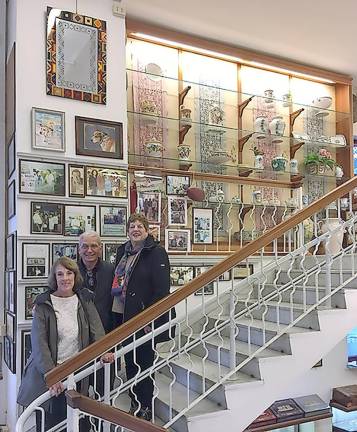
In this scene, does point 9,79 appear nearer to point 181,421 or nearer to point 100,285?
point 100,285

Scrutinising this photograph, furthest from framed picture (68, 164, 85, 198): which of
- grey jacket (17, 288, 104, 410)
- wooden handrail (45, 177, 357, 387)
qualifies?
wooden handrail (45, 177, 357, 387)

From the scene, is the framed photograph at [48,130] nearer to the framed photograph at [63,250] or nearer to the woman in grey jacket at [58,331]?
the framed photograph at [63,250]

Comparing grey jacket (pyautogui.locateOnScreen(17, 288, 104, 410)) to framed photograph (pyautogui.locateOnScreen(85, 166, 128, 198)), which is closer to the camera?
grey jacket (pyautogui.locateOnScreen(17, 288, 104, 410))

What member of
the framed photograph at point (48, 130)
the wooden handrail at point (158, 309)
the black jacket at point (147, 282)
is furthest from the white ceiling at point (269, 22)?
the black jacket at point (147, 282)

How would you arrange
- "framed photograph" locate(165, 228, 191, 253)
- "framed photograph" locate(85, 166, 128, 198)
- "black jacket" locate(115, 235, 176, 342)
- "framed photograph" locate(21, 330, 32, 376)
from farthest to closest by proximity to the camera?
"framed photograph" locate(165, 228, 191, 253) → "framed photograph" locate(85, 166, 128, 198) → "framed photograph" locate(21, 330, 32, 376) → "black jacket" locate(115, 235, 176, 342)

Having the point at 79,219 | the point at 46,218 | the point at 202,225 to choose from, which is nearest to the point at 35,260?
the point at 46,218

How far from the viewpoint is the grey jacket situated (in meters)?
2.65

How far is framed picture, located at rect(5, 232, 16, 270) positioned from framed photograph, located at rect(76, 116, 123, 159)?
86cm

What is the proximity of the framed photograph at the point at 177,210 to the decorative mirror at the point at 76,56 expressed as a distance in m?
1.12

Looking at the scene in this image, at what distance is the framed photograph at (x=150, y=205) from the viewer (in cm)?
445

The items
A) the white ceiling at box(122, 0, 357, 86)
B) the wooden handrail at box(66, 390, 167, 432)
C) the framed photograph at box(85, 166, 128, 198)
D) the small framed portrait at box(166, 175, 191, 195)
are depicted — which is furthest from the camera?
the small framed portrait at box(166, 175, 191, 195)

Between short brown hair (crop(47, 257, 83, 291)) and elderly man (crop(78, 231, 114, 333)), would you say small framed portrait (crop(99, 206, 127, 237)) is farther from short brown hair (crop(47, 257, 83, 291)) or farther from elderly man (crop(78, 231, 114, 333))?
short brown hair (crop(47, 257, 83, 291))

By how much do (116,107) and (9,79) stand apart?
90cm

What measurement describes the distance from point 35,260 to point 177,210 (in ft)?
4.83
